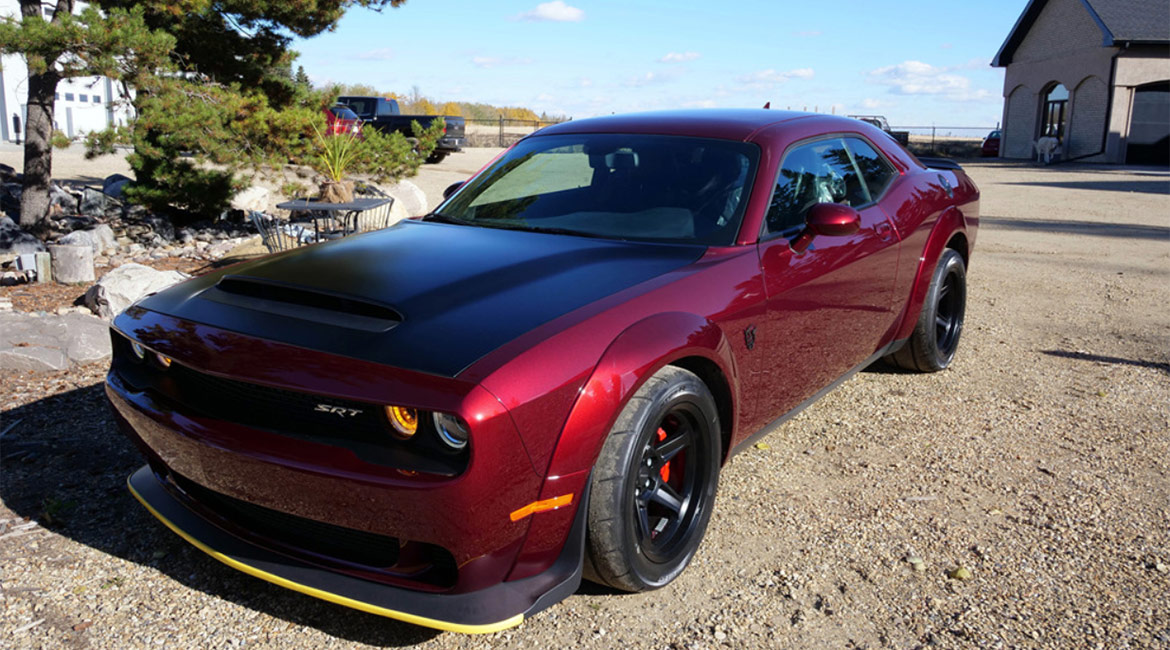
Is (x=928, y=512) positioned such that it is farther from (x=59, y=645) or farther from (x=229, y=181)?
(x=229, y=181)

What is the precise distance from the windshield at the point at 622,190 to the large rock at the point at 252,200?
826cm

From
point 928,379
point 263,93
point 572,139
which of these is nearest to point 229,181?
point 263,93

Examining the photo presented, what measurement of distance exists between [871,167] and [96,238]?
7.61m

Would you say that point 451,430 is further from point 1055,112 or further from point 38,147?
point 1055,112

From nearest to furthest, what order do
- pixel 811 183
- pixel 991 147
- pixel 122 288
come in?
pixel 811 183
pixel 122 288
pixel 991 147

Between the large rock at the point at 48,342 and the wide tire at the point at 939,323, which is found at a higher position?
the wide tire at the point at 939,323

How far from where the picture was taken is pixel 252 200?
11.7m

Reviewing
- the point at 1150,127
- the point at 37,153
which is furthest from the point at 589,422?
the point at 1150,127

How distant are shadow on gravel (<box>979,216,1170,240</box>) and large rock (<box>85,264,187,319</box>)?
11142 mm

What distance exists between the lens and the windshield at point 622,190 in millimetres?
3486

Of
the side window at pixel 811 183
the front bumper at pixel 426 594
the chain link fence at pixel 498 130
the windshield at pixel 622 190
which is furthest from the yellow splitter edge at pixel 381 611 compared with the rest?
the chain link fence at pixel 498 130

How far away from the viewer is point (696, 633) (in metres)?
2.69

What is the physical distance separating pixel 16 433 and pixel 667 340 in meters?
3.32

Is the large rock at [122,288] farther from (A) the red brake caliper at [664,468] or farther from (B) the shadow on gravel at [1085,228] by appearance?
(B) the shadow on gravel at [1085,228]
